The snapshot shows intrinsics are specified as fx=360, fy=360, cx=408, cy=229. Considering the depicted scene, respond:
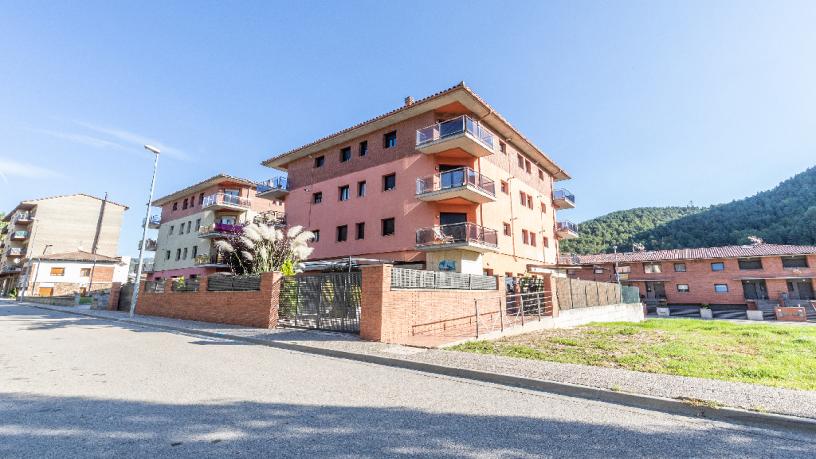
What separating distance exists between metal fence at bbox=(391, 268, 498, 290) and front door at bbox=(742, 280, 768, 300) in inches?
1506

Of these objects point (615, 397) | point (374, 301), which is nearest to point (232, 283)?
point (374, 301)

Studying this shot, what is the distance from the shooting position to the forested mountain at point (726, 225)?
5153cm

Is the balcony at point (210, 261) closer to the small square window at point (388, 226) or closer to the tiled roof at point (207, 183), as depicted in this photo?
the tiled roof at point (207, 183)

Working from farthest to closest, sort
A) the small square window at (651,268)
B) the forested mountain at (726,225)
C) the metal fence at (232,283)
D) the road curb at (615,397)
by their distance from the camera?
the forested mountain at (726,225) < the small square window at (651,268) < the metal fence at (232,283) < the road curb at (615,397)

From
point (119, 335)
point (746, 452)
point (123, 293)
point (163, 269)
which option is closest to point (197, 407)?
point (746, 452)

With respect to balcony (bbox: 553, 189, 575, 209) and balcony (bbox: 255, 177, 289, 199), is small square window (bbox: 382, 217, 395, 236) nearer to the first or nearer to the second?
balcony (bbox: 255, 177, 289, 199)

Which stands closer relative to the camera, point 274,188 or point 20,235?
point 274,188

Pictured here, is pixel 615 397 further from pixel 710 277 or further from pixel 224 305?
pixel 710 277

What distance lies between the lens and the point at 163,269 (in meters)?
37.5

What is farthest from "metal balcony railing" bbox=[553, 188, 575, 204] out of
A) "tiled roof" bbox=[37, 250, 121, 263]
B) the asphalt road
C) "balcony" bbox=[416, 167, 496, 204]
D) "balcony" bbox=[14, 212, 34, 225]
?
"balcony" bbox=[14, 212, 34, 225]

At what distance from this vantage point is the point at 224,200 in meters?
33.2

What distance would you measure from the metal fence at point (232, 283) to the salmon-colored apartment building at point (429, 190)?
7.91 meters

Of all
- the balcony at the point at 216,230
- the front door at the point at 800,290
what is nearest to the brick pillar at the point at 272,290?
the balcony at the point at 216,230

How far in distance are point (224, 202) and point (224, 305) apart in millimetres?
21589
